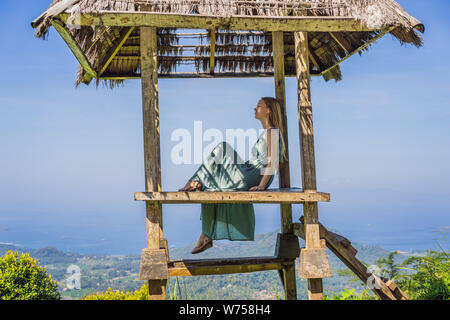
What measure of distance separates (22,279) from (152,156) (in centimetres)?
392

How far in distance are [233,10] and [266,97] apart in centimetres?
150

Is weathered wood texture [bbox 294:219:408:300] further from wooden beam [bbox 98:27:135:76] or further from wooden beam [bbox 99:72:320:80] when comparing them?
wooden beam [bbox 98:27:135:76]

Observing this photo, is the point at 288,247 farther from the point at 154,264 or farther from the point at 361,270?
the point at 154,264

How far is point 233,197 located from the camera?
4.63m

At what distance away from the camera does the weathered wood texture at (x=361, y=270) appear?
5.24 metres

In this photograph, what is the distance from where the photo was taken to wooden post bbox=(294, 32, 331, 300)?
4.71 meters

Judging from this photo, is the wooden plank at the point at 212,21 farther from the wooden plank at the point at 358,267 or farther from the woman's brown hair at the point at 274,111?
the wooden plank at the point at 358,267

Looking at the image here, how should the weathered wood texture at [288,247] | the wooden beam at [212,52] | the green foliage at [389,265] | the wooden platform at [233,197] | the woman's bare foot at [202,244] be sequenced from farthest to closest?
the green foliage at [389,265]
the wooden beam at [212,52]
the weathered wood texture at [288,247]
the woman's bare foot at [202,244]
the wooden platform at [233,197]

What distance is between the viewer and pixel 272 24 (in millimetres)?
4426

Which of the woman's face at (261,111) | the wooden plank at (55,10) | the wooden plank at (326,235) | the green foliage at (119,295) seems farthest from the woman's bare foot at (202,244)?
the wooden plank at (55,10)

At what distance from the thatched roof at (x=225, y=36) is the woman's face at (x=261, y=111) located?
0.99m

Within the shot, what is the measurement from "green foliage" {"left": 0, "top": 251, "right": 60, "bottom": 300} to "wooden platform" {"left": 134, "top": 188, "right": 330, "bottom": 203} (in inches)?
146

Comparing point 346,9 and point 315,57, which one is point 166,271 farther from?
point 315,57
